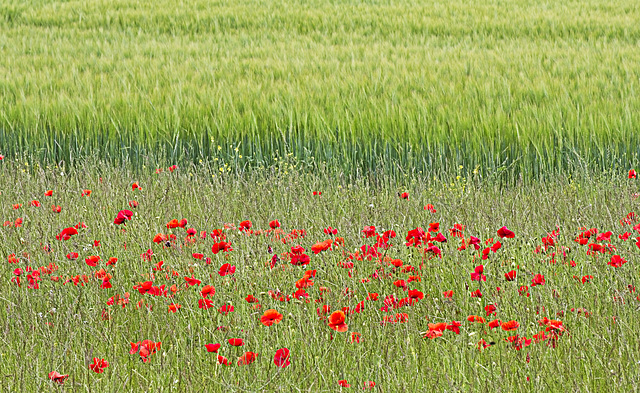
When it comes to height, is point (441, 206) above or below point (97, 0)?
below

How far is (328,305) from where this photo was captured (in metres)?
2.36

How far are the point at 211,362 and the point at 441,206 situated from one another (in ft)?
6.46

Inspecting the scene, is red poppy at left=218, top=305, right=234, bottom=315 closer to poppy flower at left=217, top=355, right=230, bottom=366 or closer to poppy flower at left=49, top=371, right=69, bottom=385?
poppy flower at left=217, top=355, right=230, bottom=366

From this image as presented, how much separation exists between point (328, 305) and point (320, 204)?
1.39 metres

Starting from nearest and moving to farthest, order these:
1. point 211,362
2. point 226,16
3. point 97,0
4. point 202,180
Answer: point 211,362, point 202,180, point 226,16, point 97,0

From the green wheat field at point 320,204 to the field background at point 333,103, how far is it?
0.03 m

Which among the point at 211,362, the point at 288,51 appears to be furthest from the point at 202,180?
the point at 288,51

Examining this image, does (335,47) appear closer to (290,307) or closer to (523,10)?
(523,10)

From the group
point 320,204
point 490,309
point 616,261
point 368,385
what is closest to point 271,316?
point 368,385

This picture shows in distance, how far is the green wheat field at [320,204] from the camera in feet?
6.71

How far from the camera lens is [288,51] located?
26.0 ft

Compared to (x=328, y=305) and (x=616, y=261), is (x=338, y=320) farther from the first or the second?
(x=616, y=261)

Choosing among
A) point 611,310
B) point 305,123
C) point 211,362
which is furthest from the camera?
point 305,123

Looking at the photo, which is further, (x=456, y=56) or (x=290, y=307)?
(x=456, y=56)
